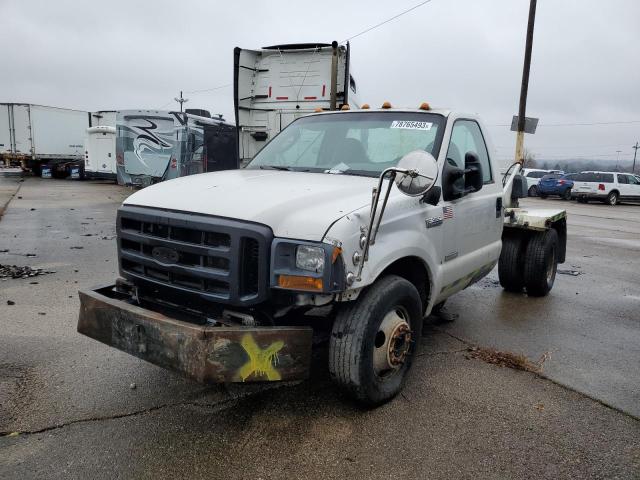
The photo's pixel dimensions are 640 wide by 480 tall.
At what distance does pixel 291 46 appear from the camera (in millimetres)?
10922

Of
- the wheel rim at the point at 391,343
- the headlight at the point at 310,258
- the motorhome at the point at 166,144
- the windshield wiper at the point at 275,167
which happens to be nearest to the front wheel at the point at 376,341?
the wheel rim at the point at 391,343

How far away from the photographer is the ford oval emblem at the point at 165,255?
310cm

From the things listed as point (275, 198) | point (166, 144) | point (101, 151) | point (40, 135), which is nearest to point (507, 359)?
point (275, 198)

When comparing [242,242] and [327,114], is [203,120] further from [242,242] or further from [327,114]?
[242,242]

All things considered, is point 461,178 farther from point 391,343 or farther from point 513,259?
point 513,259

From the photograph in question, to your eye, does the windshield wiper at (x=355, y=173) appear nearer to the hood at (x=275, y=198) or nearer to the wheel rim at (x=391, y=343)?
the hood at (x=275, y=198)

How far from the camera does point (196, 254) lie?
2.98m

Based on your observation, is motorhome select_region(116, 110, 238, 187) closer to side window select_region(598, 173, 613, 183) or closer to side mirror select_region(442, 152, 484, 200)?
side mirror select_region(442, 152, 484, 200)

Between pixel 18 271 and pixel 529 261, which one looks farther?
pixel 18 271

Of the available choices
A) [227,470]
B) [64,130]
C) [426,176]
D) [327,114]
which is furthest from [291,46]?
[64,130]

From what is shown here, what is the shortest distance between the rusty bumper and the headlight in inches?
15.2

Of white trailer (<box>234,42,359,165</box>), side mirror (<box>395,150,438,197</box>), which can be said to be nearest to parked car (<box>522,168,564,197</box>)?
white trailer (<box>234,42,359,165</box>)

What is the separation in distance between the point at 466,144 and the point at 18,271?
5.90 metres

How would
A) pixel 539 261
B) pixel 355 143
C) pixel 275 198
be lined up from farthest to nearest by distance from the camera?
pixel 539 261 → pixel 355 143 → pixel 275 198
